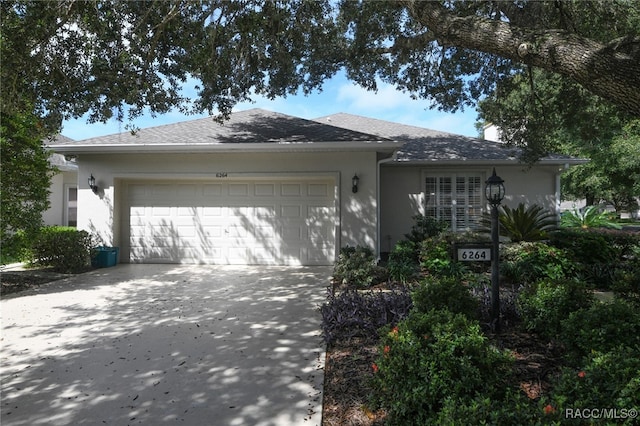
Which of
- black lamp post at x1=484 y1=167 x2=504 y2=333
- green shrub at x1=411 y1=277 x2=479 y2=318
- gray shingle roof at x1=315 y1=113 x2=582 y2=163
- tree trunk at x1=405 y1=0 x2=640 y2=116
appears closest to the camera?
tree trunk at x1=405 y1=0 x2=640 y2=116

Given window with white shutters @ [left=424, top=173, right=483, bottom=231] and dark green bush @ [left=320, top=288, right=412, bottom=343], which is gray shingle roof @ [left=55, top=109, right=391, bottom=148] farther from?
dark green bush @ [left=320, top=288, right=412, bottom=343]

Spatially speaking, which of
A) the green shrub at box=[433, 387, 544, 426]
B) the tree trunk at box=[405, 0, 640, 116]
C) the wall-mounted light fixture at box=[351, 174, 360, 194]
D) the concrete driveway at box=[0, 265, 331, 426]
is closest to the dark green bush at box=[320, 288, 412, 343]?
the concrete driveway at box=[0, 265, 331, 426]

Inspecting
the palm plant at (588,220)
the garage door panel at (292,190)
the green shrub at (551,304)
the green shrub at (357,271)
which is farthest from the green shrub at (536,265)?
the palm plant at (588,220)

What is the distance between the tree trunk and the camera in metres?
3.22

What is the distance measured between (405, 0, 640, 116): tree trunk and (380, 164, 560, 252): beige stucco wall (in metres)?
7.07

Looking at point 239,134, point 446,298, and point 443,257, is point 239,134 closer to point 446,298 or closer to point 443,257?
point 443,257

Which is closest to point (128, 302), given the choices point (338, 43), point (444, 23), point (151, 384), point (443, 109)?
point (151, 384)

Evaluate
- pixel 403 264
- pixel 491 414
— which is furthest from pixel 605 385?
pixel 403 264

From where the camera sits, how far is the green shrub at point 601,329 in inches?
121

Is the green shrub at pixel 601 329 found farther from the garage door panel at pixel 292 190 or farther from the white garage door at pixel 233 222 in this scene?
the garage door panel at pixel 292 190

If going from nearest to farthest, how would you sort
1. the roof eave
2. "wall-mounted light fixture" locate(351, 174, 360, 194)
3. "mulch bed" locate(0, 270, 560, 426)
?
"mulch bed" locate(0, 270, 560, 426) < the roof eave < "wall-mounted light fixture" locate(351, 174, 360, 194)

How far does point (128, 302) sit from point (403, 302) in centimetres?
453

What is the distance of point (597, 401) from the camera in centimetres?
218

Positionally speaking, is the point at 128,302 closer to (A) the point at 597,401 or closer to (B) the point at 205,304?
(B) the point at 205,304
